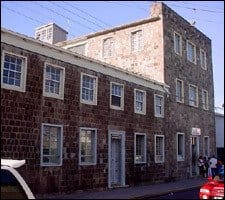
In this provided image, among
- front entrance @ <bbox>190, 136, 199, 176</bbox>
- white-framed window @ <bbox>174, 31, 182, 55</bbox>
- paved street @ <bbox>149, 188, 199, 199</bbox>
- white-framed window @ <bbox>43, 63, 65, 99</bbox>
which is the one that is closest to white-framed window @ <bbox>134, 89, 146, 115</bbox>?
paved street @ <bbox>149, 188, 199, 199</bbox>

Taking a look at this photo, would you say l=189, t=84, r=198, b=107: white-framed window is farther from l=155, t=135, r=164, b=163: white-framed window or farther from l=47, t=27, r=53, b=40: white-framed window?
l=47, t=27, r=53, b=40: white-framed window

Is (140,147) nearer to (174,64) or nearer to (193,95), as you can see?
(174,64)

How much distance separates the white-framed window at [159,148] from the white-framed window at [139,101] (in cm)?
220

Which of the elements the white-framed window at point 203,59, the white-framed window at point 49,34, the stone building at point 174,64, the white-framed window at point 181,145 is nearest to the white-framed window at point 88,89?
the stone building at point 174,64

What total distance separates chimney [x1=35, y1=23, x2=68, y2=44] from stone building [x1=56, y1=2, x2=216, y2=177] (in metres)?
0.72

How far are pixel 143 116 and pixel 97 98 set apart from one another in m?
4.35

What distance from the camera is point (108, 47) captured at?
29.2 m

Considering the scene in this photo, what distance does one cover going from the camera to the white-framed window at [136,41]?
1070 inches

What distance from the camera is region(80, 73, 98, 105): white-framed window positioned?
17891mm

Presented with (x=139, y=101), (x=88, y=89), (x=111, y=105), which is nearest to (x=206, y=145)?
(x=139, y=101)

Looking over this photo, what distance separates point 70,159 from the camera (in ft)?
54.5

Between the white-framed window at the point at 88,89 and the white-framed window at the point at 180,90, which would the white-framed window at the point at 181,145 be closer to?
the white-framed window at the point at 180,90

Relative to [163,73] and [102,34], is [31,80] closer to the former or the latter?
[163,73]

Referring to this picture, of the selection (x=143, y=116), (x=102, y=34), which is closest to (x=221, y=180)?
(x=143, y=116)
